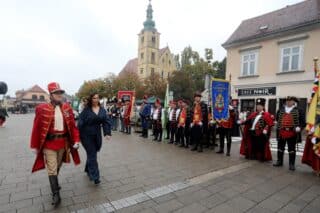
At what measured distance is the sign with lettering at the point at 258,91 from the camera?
14.6 meters

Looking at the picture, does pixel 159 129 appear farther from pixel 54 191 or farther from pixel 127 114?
pixel 54 191

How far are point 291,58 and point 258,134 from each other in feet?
36.2

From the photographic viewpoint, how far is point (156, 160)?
5469 millimetres

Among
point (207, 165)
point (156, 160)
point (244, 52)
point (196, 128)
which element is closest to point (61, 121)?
point (156, 160)

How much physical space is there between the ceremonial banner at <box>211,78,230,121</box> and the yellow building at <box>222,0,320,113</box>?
9550 millimetres

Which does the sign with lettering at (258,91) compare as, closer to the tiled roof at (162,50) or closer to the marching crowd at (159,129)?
the marching crowd at (159,129)

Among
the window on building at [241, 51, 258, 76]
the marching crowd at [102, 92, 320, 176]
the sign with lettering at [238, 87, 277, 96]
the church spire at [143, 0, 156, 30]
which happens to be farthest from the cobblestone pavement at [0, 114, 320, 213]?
the church spire at [143, 0, 156, 30]

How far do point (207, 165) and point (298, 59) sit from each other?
486 inches

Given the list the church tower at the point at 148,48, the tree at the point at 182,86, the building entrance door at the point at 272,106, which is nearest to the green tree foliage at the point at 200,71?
the tree at the point at 182,86

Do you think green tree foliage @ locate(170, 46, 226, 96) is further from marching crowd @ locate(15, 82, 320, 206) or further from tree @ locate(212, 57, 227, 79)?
marching crowd @ locate(15, 82, 320, 206)

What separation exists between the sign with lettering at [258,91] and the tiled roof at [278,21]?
3892mm

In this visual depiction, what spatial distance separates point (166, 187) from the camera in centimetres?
369

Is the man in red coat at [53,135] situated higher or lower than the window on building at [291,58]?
lower

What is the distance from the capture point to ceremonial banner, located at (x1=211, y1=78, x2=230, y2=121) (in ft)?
20.9
